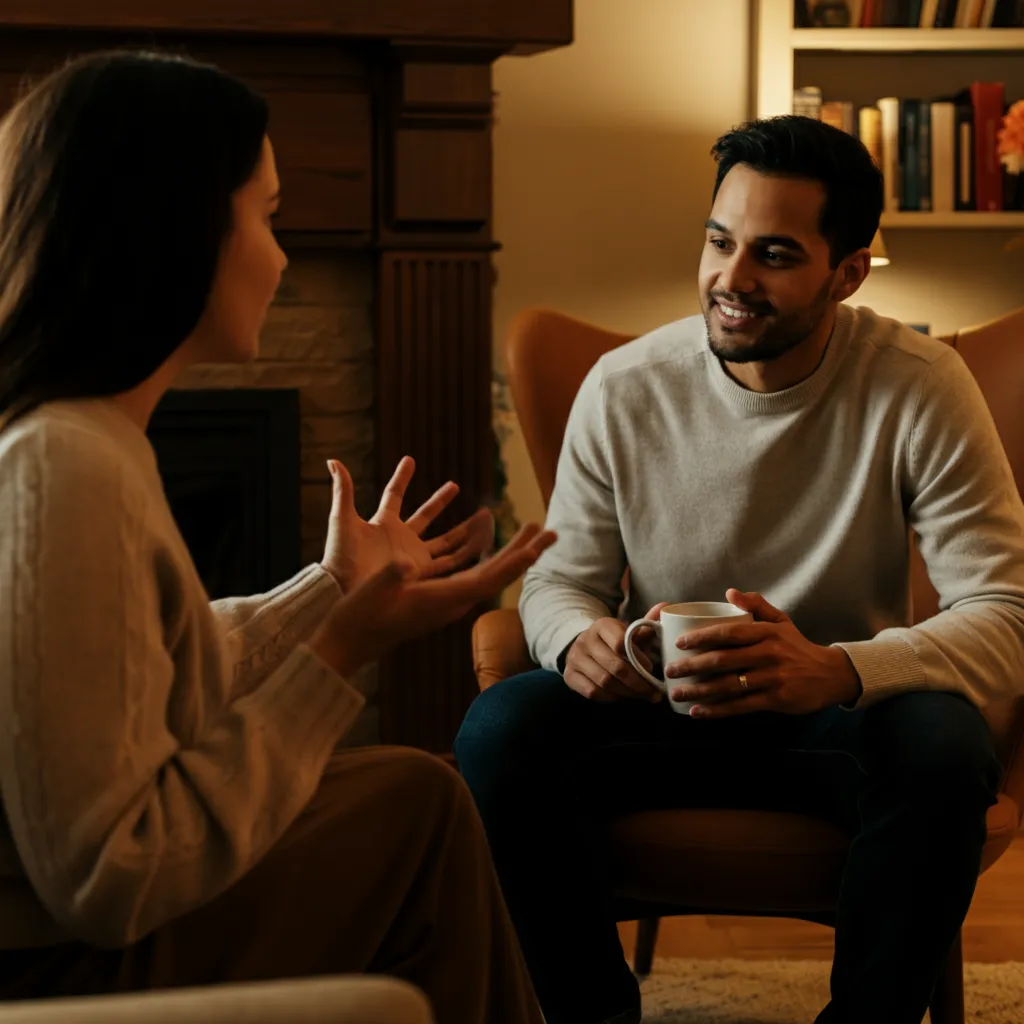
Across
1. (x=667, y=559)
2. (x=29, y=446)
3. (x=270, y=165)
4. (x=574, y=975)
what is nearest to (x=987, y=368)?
(x=667, y=559)

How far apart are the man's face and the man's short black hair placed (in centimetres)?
1

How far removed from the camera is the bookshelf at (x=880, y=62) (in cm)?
312

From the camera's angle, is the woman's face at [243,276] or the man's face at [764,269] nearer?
the woman's face at [243,276]

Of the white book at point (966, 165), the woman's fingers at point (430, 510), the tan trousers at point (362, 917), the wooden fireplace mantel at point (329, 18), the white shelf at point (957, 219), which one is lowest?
the tan trousers at point (362, 917)

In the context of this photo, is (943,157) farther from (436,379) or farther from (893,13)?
(436,379)

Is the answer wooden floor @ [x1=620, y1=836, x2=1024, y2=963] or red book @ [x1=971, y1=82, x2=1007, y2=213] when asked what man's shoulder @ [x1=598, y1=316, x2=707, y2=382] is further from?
red book @ [x1=971, y1=82, x2=1007, y2=213]

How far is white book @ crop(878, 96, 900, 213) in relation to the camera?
124 inches

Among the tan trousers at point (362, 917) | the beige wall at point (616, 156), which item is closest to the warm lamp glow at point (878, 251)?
the beige wall at point (616, 156)

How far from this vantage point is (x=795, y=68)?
3.27 meters

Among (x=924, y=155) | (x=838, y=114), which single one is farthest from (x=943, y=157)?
(x=838, y=114)

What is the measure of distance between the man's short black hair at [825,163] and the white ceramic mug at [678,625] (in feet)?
1.84

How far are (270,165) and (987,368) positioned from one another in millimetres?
1318

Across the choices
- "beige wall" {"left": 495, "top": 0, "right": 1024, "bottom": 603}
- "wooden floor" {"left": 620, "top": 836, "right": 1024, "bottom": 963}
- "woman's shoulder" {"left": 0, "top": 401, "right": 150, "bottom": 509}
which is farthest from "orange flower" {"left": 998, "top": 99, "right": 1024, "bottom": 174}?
"woman's shoulder" {"left": 0, "top": 401, "right": 150, "bottom": 509}

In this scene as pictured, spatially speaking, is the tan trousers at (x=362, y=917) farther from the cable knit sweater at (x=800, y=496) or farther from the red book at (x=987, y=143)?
the red book at (x=987, y=143)
